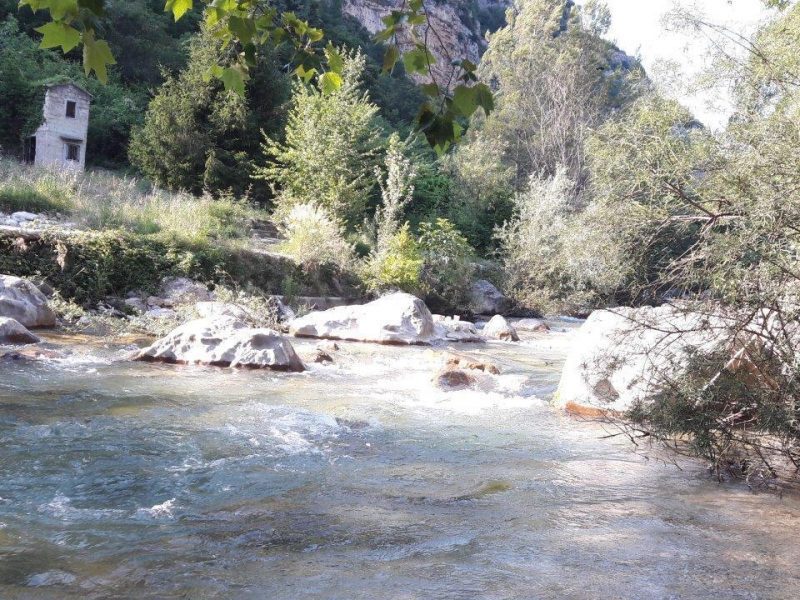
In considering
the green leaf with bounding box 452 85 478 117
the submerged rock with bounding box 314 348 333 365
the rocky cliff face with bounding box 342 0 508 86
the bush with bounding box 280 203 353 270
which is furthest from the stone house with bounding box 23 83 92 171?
the rocky cliff face with bounding box 342 0 508 86

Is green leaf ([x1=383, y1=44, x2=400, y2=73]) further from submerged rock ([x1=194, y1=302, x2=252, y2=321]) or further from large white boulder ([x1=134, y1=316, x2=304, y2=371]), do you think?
submerged rock ([x1=194, y1=302, x2=252, y2=321])

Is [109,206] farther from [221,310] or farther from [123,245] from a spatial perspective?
[221,310]

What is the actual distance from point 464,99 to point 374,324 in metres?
11.2

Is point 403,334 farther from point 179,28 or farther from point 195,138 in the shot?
point 179,28

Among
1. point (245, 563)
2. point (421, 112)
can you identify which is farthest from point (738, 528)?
point (421, 112)

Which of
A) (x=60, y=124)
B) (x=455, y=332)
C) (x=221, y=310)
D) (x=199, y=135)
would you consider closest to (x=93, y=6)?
(x=221, y=310)

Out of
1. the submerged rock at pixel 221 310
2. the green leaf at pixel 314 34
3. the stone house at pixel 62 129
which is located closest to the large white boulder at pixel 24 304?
the submerged rock at pixel 221 310

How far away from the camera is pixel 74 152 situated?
1079 inches

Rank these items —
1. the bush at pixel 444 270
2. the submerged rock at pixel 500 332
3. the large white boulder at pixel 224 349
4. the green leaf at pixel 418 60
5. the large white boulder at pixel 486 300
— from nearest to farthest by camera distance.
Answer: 1. the green leaf at pixel 418 60
2. the large white boulder at pixel 224 349
3. the submerged rock at pixel 500 332
4. the bush at pixel 444 270
5. the large white boulder at pixel 486 300

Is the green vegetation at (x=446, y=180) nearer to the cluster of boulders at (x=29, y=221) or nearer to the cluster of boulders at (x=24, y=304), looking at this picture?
the cluster of boulders at (x=29, y=221)

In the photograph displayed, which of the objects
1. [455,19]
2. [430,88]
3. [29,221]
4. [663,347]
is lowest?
[29,221]

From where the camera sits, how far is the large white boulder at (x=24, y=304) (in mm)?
10742

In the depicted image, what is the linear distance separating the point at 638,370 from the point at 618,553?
3.37 metres

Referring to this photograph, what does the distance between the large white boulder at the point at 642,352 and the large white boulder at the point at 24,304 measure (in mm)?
8088
